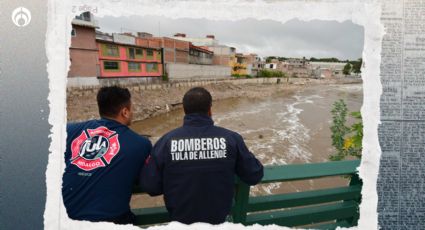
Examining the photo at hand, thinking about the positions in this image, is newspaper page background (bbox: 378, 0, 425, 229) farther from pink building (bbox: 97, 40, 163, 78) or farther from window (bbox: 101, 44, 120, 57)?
window (bbox: 101, 44, 120, 57)

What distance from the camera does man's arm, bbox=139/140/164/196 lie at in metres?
0.92

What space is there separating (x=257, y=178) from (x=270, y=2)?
76 centimetres

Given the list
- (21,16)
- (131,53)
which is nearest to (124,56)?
(131,53)

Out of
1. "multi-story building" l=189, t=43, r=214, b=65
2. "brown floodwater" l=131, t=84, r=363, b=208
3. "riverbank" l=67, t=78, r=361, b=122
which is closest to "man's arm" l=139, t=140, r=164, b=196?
"riverbank" l=67, t=78, r=361, b=122

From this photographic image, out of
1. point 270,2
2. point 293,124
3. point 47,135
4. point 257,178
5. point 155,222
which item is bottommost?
point 293,124

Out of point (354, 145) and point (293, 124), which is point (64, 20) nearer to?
point (354, 145)

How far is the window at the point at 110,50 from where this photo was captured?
9712mm

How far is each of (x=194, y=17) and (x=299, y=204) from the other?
1053 millimetres

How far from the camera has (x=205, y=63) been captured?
18.7ft

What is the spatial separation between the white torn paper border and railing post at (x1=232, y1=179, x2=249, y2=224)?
11 centimetres

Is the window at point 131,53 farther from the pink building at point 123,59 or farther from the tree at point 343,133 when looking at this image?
the tree at point 343,133

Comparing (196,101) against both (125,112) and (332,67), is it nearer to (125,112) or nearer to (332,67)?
(125,112)

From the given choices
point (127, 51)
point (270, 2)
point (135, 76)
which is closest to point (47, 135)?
point (270, 2)

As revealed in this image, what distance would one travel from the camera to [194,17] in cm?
104
